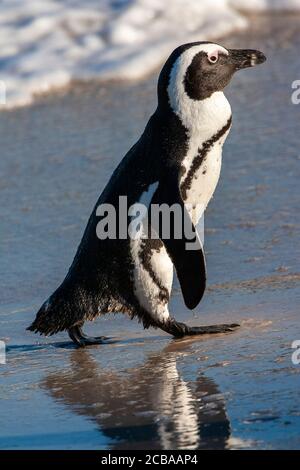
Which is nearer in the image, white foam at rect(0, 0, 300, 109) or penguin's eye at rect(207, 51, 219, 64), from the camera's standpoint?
penguin's eye at rect(207, 51, 219, 64)

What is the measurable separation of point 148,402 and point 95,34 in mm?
5754

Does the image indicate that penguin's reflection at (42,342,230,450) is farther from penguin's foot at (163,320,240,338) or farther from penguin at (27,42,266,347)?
penguin at (27,42,266,347)

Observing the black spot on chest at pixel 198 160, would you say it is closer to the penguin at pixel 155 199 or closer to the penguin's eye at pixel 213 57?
the penguin at pixel 155 199

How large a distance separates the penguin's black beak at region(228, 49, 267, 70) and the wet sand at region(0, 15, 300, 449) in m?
0.82

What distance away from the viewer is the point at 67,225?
573 centimetres

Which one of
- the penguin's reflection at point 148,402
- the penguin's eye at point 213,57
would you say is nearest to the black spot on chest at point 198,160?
the penguin's eye at point 213,57

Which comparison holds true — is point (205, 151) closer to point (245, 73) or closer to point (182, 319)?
point (182, 319)

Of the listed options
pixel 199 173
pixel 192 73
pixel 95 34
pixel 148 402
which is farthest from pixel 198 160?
pixel 95 34

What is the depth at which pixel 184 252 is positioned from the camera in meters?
4.16

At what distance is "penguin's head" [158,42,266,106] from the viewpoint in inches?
171

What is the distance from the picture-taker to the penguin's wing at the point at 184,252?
4148 millimetres

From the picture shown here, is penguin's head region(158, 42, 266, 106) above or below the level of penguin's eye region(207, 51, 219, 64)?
below

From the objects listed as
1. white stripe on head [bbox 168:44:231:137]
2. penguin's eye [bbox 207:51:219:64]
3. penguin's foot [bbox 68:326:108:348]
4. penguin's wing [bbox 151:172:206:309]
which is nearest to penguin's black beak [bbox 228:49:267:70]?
penguin's eye [bbox 207:51:219:64]

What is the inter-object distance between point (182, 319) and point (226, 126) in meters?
0.75
